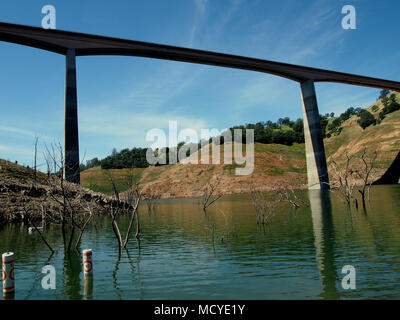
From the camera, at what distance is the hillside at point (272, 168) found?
8810cm

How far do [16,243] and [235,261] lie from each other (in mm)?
14367

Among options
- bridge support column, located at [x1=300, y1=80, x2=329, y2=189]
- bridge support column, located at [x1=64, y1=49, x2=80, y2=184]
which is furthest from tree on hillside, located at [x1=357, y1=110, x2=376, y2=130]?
bridge support column, located at [x1=64, y1=49, x2=80, y2=184]

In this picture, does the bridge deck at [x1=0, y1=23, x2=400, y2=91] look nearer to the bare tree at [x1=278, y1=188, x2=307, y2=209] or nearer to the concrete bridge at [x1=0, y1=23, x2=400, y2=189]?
the concrete bridge at [x1=0, y1=23, x2=400, y2=189]

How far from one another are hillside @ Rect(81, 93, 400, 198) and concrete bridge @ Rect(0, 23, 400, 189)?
21.1 m

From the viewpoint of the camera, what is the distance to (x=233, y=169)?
10481 centimetres

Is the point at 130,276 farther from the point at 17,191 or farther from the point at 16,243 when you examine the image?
the point at 17,191

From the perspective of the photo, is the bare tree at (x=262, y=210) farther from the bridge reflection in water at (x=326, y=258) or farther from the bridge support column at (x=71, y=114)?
the bridge support column at (x=71, y=114)

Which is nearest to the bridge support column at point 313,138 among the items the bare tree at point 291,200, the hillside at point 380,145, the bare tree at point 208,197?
the hillside at point 380,145

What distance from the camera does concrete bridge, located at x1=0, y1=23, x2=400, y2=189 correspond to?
41.3 meters

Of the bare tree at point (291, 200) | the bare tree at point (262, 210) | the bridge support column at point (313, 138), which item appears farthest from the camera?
the bridge support column at point (313, 138)

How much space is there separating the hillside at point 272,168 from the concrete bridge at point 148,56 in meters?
21.1

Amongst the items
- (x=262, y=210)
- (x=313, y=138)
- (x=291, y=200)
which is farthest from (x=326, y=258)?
(x=313, y=138)

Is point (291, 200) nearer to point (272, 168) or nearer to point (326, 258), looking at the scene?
point (326, 258)
